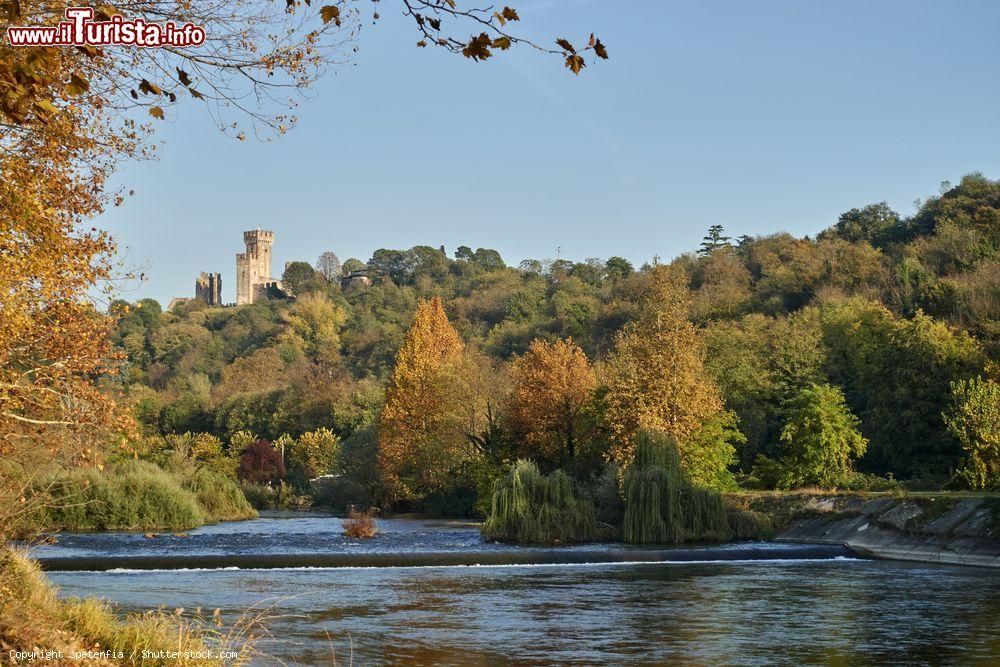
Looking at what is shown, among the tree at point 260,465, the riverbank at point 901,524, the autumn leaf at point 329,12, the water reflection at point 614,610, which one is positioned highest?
the autumn leaf at point 329,12

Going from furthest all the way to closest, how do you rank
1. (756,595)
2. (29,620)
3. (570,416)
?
1. (570,416)
2. (756,595)
3. (29,620)

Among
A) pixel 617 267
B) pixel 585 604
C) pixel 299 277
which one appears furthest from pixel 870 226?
pixel 299 277

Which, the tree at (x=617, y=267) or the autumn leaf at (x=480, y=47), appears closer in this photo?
the autumn leaf at (x=480, y=47)

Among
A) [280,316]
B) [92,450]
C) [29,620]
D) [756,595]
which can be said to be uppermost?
[280,316]

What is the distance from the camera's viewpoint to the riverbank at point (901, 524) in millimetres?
24297

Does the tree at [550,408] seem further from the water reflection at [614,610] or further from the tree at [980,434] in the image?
the water reflection at [614,610]

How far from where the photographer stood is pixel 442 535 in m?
31.7

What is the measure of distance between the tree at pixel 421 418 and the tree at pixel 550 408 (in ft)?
17.8

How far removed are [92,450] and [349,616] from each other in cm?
625

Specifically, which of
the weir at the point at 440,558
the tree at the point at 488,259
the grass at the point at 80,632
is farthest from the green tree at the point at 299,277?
the grass at the point at 80,632

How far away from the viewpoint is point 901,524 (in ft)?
87.4

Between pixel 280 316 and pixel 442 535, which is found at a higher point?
pixel 280 316

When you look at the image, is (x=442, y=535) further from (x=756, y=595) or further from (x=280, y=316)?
(x=280, y=316)

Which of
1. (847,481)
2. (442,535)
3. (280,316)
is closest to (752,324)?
(847,481)
